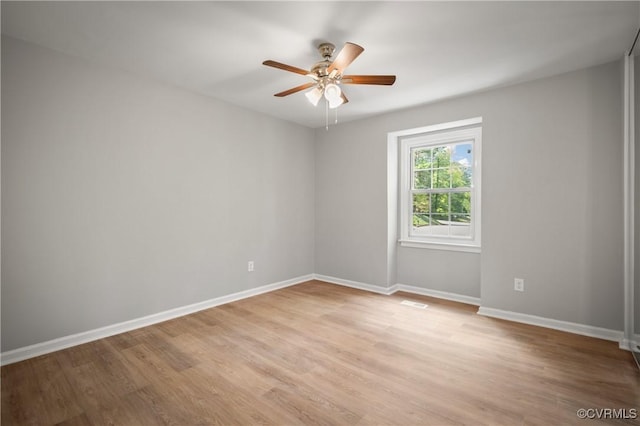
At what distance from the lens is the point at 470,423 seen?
1722mm

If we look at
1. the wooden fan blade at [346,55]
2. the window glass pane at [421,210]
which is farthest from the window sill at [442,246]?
the wooden fan blade at [346,55]

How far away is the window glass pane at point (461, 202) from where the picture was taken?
160 inches

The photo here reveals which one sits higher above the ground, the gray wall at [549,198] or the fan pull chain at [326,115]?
the fan pull chain at [326,115]

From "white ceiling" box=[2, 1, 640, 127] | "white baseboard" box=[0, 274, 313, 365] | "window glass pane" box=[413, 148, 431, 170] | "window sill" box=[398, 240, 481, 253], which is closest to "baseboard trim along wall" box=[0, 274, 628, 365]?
"white baseboard" box=[0, 274, 313, 365]

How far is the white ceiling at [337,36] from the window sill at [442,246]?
1.99 metres

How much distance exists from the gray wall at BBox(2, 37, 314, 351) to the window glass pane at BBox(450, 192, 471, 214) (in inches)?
104

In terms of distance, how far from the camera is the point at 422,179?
4.47 metres

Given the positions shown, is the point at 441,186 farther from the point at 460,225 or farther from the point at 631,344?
the point at 631,344

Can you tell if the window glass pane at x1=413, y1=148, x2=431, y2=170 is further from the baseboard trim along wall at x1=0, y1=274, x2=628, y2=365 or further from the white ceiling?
the baseboard trim along wall at x1=0, y1=274, x2=628, y2=365

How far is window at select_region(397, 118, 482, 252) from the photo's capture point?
3986 millimetres

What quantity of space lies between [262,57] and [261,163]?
1798 millimetres

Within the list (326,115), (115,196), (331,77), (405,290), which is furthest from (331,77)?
(405,290)

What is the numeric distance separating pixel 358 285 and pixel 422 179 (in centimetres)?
187

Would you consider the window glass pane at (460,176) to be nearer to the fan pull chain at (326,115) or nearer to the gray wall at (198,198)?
the gray wall at (198,198)
